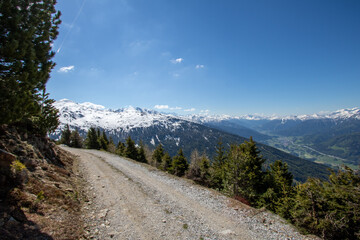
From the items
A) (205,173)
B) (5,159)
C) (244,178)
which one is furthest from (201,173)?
(5,159)

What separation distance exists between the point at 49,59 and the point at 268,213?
19.6m

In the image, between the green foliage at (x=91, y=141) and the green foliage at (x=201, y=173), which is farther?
the green foliage at (x=91, y=141)

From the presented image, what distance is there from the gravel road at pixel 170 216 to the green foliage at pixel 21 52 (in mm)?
7985

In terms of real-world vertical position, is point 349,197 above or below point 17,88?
below

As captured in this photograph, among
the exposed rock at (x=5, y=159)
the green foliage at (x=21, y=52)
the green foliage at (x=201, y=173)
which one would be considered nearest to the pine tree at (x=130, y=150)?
the green foliage at (x=201, y=173)

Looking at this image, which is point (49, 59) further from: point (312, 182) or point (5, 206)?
point (312, 182)

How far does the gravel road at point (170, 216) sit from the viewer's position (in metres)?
9.91

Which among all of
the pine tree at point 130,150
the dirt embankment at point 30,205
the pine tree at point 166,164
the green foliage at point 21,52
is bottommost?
the pine tree at point 166,164

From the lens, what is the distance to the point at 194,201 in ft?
47.8

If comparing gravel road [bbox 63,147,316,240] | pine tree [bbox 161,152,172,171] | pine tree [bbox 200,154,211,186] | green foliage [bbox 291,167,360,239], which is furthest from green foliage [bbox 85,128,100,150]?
green foliage [bbox 291,167,360,239]

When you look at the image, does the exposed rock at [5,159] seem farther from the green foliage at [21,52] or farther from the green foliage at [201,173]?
the green foliage at [201,173]

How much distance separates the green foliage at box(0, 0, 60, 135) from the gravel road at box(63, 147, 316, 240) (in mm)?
7985

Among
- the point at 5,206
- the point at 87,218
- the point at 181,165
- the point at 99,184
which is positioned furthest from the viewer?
the point at 181,165

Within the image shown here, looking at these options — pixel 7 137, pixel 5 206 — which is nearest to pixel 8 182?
pixel 5 206
